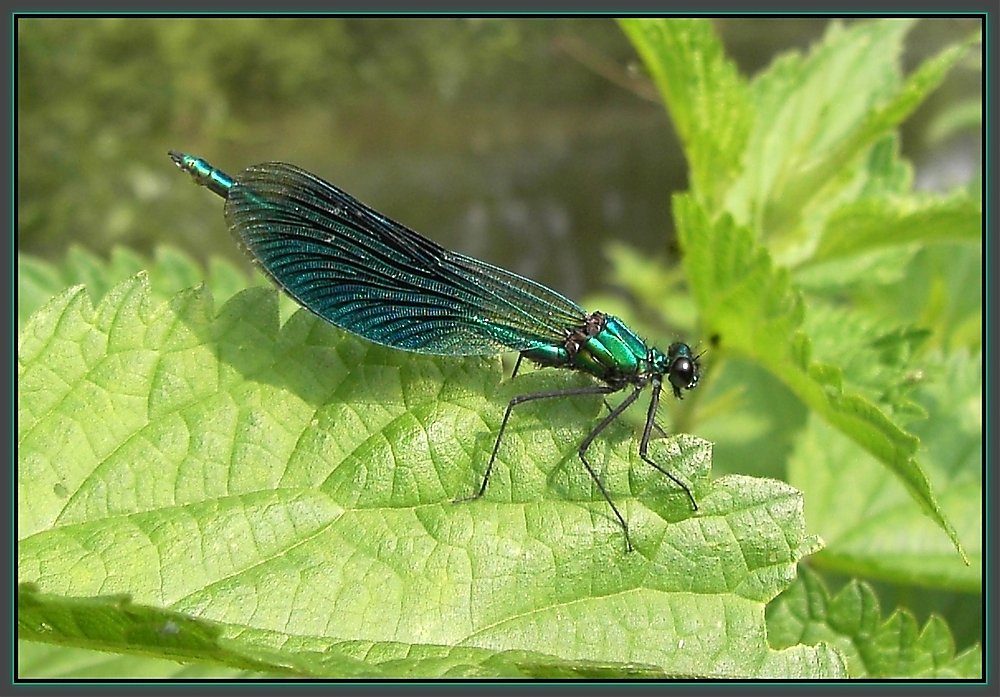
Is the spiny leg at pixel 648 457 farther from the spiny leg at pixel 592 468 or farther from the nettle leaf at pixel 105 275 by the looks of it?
the nettle leaf at pixel 105 275

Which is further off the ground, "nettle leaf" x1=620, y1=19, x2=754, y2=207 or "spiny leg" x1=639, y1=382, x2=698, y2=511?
"nettle leaf" x1=620, y1=19, x2=754, y2=207

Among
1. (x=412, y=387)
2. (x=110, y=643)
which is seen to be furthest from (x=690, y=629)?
(x=110, y=643)

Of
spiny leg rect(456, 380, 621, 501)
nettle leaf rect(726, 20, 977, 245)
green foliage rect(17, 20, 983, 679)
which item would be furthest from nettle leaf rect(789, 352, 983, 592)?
spiny leg rect(456, 380, 621, 501)

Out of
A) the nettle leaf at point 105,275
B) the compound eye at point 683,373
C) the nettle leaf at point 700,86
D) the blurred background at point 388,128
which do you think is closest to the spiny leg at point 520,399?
the compound eye at point 683,373

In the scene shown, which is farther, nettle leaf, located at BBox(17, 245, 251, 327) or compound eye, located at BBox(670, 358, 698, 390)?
nettle leaf, located at BBox(17, 245, 251, 327)

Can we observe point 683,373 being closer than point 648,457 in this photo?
No

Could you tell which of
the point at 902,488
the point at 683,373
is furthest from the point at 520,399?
the point at 902,488

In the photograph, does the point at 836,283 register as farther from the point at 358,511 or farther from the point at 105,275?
the point at 105,275

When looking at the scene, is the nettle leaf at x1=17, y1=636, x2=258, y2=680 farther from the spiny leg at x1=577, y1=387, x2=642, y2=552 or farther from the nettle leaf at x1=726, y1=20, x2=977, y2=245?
the nettle leaf at x1=726, y1=20, x2=977, y2=245
